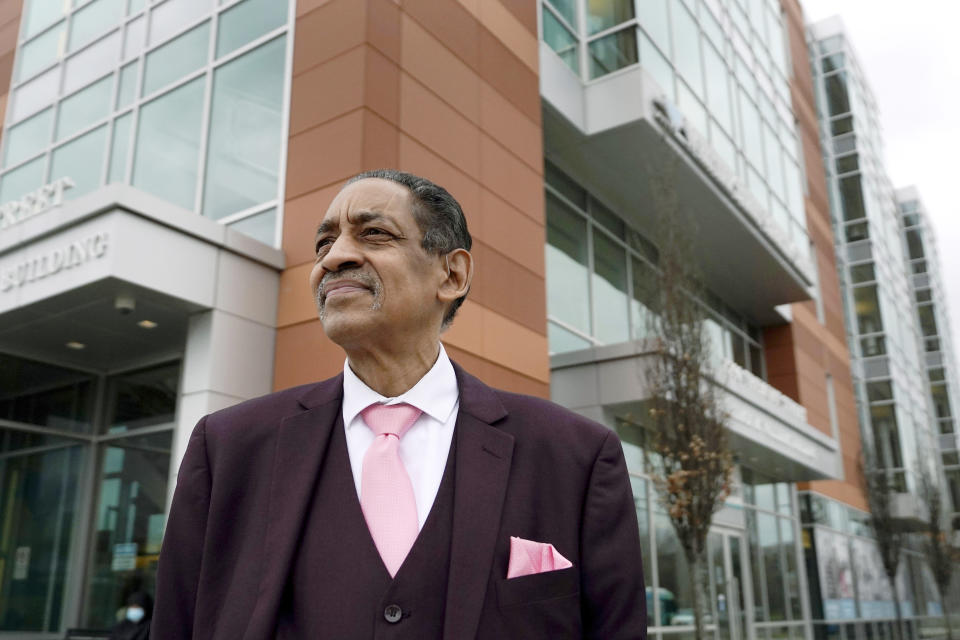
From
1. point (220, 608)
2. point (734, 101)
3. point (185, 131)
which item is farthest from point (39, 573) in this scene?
point (734, 101)

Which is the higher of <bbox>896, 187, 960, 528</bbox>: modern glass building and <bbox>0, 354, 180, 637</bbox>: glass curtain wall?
<bbox>896, 187, 960, 528</bbox>: modern glass building

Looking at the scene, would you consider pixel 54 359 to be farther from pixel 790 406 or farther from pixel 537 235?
pixel 790 406

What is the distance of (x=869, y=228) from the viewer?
29.5 metres

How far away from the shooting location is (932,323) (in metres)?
43.1

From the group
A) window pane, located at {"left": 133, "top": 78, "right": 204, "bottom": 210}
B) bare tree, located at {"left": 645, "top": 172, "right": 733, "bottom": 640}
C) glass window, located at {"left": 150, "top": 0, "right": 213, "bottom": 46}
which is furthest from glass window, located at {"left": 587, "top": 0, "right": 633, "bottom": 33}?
window pane, located at {"left": 133, "top": 78, "right": 204, "bottom": 210}

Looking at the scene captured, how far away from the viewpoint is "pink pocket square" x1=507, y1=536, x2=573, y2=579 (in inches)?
61.5

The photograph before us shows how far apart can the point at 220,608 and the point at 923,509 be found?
30613 millimetres

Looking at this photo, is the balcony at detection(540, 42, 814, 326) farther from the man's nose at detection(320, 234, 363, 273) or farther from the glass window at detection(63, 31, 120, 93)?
the man's nose at detection(320, 234, 363, 273)

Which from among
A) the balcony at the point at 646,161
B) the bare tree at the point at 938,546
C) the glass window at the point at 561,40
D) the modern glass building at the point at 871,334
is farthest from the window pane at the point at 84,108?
the bare tree at the point at 938,546

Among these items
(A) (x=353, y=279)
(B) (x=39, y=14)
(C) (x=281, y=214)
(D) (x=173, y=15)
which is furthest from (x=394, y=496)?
(B) (x=39, y=14)

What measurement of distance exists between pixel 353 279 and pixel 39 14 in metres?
14.2

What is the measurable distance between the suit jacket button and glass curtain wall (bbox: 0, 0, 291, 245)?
7.86m

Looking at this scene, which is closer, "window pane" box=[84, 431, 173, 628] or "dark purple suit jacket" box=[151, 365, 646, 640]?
"dark purple suit jacket" box=[151, 365, 646, 640]

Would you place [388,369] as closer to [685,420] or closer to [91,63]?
[685,420]
